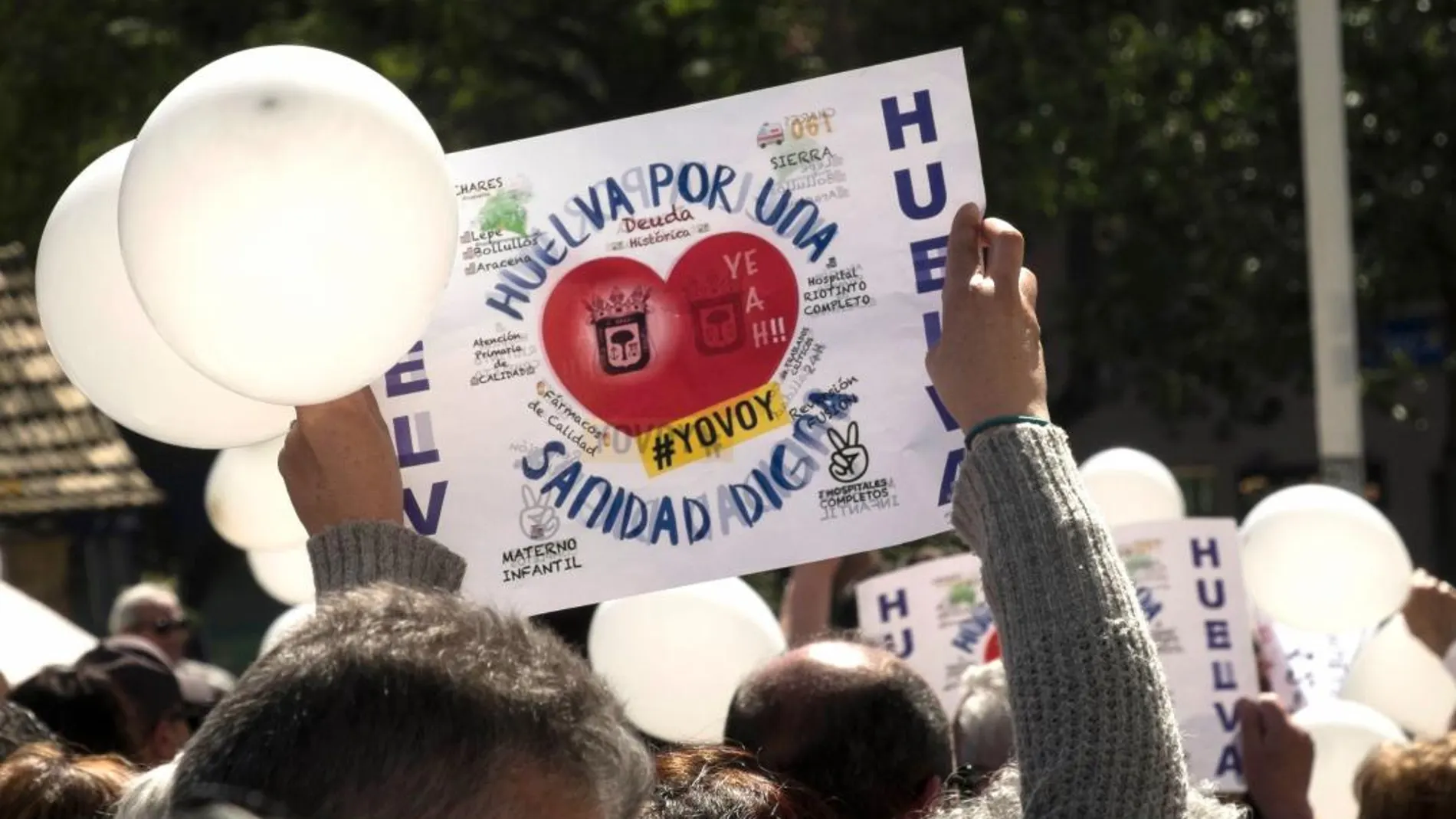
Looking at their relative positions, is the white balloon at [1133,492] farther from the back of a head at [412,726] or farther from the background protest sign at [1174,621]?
the back of a head at [412,726]

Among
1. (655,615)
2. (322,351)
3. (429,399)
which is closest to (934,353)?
(322,351)

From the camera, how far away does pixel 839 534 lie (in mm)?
2512

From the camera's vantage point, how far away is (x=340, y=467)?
2.13 meters

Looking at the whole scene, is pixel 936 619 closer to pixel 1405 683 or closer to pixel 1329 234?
→ pixel 1405 683

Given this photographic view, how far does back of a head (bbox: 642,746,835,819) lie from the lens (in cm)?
198

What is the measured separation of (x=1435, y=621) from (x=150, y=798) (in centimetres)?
392

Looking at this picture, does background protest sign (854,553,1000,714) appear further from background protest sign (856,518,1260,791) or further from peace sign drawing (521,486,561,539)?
peace sign drawing (521,486,561,539)

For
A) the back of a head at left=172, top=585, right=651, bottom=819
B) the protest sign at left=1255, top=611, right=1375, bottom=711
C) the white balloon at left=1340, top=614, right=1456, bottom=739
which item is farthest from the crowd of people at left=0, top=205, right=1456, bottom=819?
the protest sign at left=1255, top=611, right=1375, bottom=711

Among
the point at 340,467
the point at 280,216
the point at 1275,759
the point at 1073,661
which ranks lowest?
the point at 1275,759

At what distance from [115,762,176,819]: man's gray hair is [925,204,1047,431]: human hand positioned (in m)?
0.76

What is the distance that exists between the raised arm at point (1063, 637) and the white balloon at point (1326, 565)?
11.6 ft

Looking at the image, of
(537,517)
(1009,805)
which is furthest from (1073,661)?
(537,517)

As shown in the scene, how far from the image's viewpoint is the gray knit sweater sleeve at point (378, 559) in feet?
6.46

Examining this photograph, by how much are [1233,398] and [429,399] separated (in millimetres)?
11577
